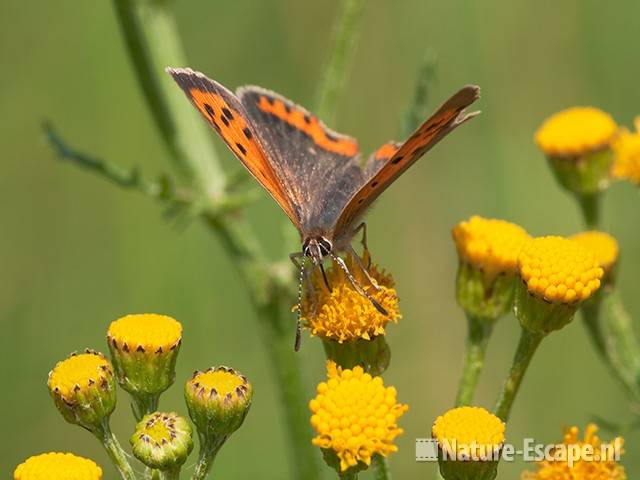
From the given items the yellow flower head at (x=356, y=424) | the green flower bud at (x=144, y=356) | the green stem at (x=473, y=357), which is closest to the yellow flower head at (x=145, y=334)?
the green flower bud at (x=144, y=356)

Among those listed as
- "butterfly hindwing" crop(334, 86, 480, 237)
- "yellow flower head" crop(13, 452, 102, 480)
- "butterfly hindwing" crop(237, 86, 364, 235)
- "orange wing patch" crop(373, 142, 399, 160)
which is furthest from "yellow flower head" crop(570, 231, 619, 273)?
"yellow flower head" crop(13, 452, 102, 480)

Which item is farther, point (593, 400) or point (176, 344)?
point (593, 400)

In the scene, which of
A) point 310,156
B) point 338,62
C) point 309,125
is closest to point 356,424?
point 310,156

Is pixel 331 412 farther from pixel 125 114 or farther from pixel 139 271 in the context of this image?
pixel 125 114

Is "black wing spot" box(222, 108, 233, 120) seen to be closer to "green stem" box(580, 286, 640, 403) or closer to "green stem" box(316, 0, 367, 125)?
"green stem" box(316, 0, 367, 125)

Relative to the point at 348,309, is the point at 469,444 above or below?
below

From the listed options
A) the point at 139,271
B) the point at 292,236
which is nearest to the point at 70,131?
the point at 139,271

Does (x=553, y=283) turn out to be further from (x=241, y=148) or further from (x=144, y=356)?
(x=144, y=356)

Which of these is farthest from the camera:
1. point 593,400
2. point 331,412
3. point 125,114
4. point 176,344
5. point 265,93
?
point 125,114
